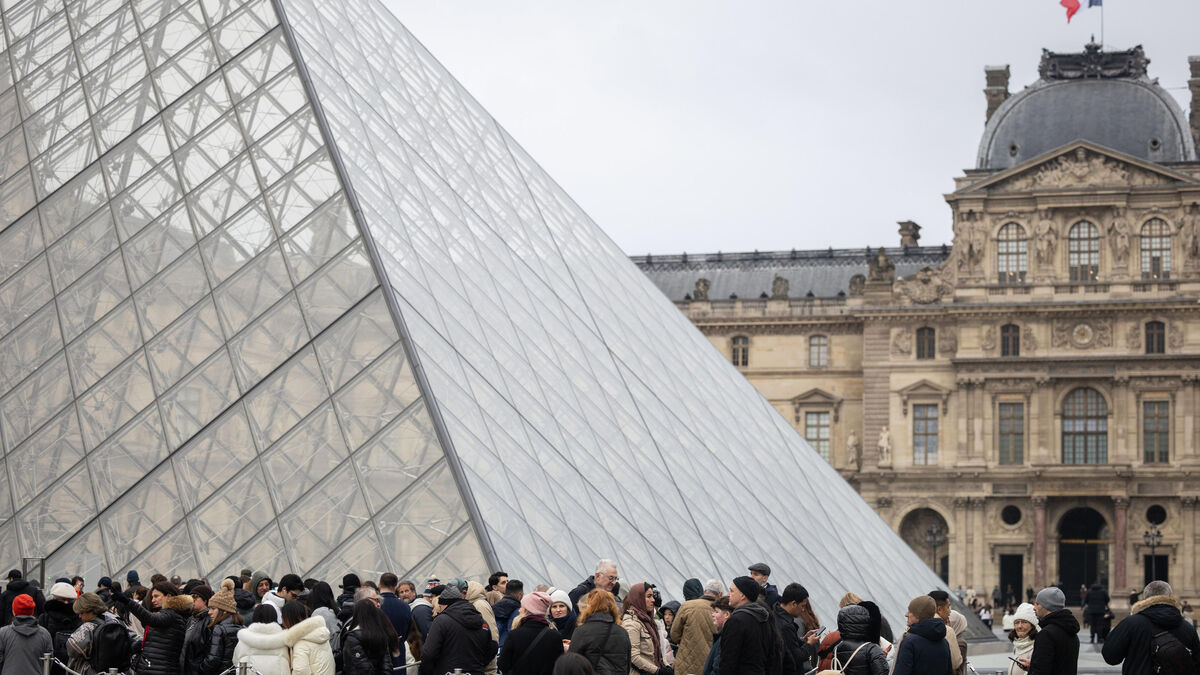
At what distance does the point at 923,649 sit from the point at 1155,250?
Result: 152ft

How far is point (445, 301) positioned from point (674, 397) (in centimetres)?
539

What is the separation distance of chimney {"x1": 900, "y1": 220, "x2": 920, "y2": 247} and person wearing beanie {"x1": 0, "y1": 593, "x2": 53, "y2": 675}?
5432 centimetres

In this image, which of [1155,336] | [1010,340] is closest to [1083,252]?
[1155,336]

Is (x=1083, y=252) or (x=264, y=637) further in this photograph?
(x=1083, y=252)

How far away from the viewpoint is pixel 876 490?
53344 mm

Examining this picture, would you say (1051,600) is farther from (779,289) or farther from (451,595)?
(779,289)

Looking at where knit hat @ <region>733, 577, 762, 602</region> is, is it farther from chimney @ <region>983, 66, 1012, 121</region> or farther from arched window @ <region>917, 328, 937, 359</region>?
chimney @ <region>983, 66, 1012, 121</region>

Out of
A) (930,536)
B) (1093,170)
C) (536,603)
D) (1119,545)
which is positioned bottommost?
(536,603)

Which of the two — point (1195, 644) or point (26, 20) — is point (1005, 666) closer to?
point (1195, 644)

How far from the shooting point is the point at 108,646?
30.2 feet

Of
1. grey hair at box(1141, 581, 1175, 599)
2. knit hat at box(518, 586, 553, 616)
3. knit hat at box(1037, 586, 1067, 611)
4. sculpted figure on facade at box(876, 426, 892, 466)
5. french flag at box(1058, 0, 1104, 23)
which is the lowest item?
knit hat at box(518, 586, 553, 616)

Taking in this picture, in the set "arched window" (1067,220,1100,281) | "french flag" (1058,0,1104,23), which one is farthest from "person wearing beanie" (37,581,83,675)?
"arched window" (1067,220,1100,281)

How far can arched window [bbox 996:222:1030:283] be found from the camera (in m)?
52.7

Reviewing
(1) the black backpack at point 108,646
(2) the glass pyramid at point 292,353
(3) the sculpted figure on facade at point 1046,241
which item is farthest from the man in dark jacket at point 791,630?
(3) the sculpted figure on facade at point 1046,241
